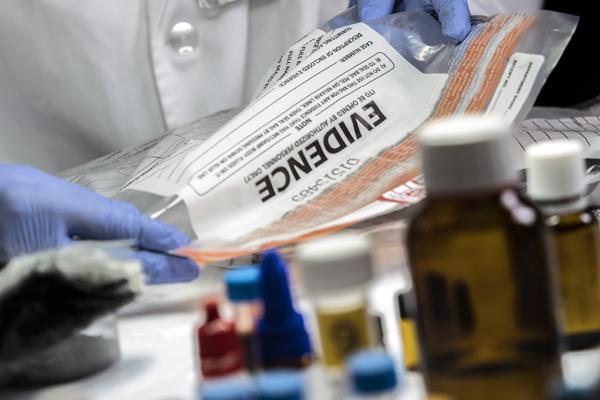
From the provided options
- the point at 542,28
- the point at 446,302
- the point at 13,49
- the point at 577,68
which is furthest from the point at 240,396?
the point at 577,68

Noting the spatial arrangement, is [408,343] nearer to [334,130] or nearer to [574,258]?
[574,258]

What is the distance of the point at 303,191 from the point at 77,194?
0.16m

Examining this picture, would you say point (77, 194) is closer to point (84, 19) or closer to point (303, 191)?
point (303, 191)

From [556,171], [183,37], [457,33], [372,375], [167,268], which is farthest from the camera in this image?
[183,37]

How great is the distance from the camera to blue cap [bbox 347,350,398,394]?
0.33 metres

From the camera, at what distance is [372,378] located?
1.07 feet

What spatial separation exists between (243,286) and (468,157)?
4.2 inches

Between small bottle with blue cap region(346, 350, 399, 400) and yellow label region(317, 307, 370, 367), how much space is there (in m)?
0.05

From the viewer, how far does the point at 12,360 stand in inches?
19.2

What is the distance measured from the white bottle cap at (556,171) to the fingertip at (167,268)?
0.85ft

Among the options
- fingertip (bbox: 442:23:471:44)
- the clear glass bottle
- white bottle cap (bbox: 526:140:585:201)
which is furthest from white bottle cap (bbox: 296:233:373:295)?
fingertip (bbox: 442:23:471:44)

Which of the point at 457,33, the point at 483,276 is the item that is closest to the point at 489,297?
the point at 483,276

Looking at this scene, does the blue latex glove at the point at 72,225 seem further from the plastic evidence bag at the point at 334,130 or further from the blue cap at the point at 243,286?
the blue cap at the point at 243,286

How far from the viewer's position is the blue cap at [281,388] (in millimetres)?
330
